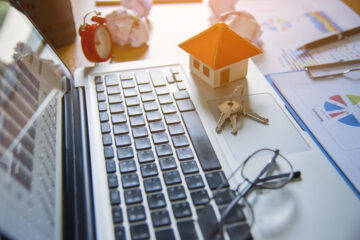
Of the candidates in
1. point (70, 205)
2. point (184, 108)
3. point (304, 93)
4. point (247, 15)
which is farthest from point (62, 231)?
point (247, 15)

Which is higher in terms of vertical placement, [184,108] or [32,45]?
[32,45]

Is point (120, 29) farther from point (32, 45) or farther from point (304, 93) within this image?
point (304, 93)

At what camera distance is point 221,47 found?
0.58 m

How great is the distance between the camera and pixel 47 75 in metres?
0.57

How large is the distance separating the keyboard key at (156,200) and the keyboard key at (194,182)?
0.04 metres

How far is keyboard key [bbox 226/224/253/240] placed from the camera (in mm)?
386

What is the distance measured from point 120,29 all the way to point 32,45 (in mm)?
238

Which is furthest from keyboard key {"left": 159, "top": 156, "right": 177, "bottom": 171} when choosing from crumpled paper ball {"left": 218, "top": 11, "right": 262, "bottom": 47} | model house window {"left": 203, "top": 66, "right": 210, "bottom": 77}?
crumpled paper ball {"left": 218, "top": 11, "right": 262, "bottom": 47}

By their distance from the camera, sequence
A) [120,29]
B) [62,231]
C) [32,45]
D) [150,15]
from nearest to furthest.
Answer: [62,231], [32,45], [120,29], [150,15]

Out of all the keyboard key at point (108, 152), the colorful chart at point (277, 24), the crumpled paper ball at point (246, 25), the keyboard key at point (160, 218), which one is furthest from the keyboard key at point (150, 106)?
the colorful chart at point (277, 24)

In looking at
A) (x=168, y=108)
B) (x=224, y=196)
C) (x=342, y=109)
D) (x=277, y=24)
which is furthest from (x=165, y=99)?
(x=277, y=24)

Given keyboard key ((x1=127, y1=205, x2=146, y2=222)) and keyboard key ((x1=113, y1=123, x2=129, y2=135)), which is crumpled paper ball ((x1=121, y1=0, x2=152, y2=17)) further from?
keyboard key ((x1=127, y1=205, x2=146, y2=222))

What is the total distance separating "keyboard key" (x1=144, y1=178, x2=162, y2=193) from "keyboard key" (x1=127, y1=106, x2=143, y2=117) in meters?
0.14

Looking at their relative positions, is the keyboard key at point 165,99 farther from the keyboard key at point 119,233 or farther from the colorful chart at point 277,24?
the colorful chart at point 277,24
